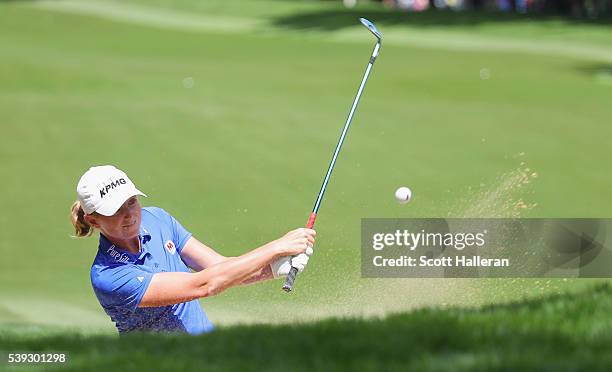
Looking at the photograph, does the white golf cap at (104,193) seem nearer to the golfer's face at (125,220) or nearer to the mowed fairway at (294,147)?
the golfer's face at (125,220)

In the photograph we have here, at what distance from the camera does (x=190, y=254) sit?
6793 mm

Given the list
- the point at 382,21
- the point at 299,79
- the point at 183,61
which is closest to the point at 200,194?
the point at 299,79

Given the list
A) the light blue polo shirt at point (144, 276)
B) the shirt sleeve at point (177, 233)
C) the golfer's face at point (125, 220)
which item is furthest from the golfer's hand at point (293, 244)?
the shirt sleeve at point (177, 233)

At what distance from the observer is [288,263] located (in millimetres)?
6102

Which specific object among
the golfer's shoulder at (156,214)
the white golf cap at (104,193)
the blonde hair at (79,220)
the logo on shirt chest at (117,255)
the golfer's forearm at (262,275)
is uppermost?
the white golf cap at (104,193)

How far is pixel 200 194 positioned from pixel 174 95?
7.47m

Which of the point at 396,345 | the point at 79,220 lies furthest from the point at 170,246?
the point at 396,345

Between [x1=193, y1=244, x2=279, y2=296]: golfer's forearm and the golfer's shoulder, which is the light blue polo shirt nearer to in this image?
the golfer's shoulder

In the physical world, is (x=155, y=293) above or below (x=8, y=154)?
above

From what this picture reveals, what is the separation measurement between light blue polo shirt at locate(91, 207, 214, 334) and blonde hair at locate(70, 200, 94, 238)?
0.19 metres

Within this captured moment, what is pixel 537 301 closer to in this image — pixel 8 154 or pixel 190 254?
pixel 190 254

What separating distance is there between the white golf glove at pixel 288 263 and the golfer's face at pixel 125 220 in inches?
29.7

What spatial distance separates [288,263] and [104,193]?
1025 millimetres

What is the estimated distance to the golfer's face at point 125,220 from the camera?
6033mm
